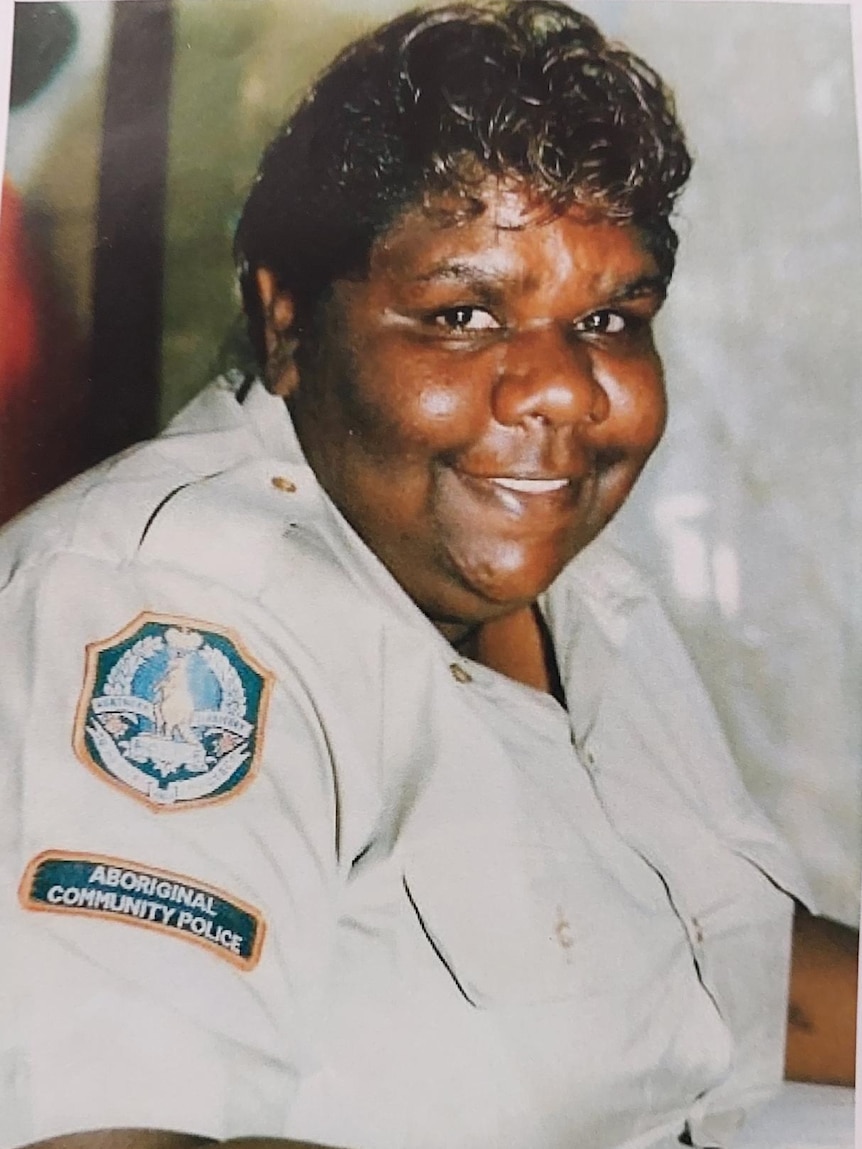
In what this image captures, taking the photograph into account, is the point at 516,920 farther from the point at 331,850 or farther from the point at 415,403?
the point at 415,403

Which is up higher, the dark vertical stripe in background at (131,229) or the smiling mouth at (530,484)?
the dark vertical stripe in background at (131,229)

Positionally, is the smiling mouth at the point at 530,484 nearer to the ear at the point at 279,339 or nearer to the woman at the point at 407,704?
the woman at the point at 407,704

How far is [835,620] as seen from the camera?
61 cm

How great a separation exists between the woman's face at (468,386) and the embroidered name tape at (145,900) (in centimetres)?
17

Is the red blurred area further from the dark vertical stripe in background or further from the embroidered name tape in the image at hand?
the embroidered name tape

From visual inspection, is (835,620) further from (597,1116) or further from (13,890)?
(13,890)

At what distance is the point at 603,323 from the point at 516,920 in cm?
28

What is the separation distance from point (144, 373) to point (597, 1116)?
40cm

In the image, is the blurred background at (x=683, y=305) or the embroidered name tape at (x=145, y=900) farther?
the blurred background at (x=683, y=305)

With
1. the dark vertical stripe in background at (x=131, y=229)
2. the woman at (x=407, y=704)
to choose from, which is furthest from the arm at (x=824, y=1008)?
the dark vertical stripe in background at (x=131, y=229)

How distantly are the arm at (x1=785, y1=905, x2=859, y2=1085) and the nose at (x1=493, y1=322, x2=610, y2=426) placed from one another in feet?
0.92

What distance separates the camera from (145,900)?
0.50 meters

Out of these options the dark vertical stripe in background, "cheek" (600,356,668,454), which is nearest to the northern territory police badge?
the dark vertical stripe in background

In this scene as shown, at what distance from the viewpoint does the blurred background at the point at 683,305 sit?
1.96ft
